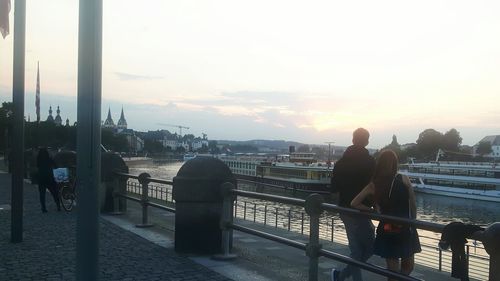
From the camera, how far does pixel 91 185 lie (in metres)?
3.52

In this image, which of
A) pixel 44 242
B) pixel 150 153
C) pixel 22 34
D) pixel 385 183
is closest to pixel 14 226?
pixel 44 242

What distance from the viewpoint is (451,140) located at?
146500 millimetres

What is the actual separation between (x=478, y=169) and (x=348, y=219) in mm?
72755

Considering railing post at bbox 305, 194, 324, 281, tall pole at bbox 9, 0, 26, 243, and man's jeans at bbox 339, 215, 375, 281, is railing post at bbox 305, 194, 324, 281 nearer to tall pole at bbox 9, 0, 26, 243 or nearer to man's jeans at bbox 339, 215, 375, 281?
man's jeans at bbox 339, 215, 375, 281

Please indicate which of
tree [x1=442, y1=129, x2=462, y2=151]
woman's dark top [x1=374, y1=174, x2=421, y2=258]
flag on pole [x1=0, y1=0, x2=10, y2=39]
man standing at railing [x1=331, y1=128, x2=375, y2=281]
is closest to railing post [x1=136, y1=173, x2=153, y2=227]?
flag on pole [x1=0, y1=0, x2=10, y2=39]

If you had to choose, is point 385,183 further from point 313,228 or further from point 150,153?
point 150,153

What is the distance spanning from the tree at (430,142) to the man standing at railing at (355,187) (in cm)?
14502

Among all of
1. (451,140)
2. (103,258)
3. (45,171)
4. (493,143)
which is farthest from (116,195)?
(493,143)

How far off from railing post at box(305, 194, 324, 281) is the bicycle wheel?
9.61 m

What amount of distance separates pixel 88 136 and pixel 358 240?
9.97ft

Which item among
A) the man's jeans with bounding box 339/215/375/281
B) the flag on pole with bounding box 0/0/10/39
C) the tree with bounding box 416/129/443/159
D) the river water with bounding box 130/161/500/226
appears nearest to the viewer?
the man's jeans with bounding box 339/215/375/281

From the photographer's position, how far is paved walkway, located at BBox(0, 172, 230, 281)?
6.19 metres

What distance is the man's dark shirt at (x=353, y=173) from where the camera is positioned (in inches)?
222

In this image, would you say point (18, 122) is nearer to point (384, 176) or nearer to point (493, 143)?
point (384, 176)
